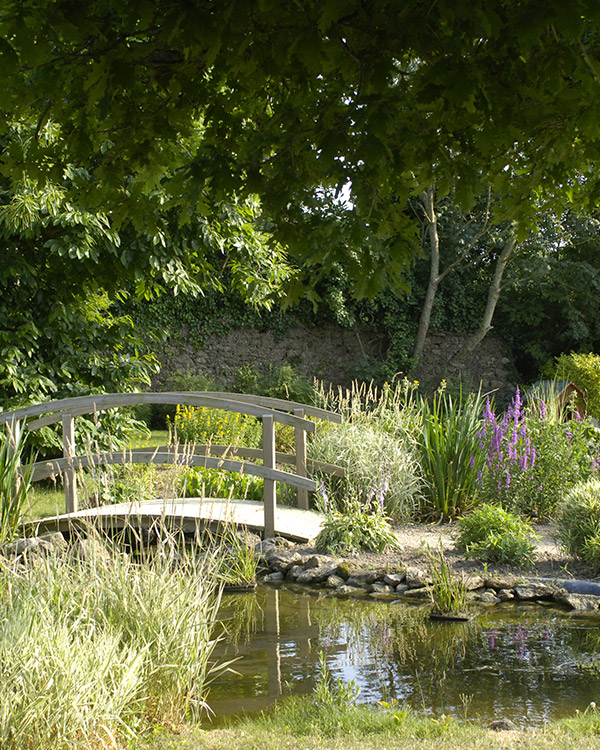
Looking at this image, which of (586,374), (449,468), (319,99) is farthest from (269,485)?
(586,374)

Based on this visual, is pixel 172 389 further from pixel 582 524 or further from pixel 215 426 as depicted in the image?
pixel 582 524

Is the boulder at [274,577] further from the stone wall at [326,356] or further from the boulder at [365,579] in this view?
the stone wall at [326,356]

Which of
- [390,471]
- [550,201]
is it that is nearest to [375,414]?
[390,471]

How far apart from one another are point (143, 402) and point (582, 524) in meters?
3.58

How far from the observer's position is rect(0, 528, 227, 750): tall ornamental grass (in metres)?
2.58

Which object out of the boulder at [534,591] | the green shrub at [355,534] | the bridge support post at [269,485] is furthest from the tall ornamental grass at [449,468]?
the boulder at [534,591]

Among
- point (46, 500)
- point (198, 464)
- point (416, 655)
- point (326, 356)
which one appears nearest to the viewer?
point (416, 655)

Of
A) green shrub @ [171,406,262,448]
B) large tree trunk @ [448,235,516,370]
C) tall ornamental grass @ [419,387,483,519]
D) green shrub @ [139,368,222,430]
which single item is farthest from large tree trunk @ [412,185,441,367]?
tall ornamental grass @ [419,387,483,519]

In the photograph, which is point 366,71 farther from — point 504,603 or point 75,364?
point 75,364

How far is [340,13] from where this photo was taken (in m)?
2.25

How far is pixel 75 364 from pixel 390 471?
336 cm

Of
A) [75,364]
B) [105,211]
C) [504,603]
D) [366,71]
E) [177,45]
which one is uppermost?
[177,45]

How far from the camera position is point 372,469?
6.90m

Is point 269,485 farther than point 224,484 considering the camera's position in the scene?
No
